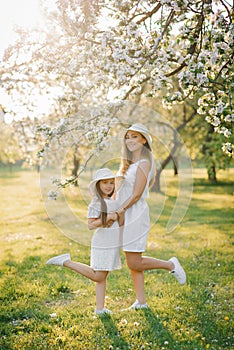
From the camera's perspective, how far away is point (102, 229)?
5.50 metres

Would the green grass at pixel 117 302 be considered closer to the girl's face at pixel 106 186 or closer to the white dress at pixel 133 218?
the white dress at pixel 133 218

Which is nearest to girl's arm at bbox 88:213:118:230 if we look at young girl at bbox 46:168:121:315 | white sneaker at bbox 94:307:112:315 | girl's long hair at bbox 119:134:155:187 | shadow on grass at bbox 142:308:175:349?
young girl at bbox 46:168:121:315

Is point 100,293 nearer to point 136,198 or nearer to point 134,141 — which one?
point 136,198

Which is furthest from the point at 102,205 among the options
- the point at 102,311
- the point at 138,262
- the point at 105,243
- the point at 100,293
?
the point at 102,311

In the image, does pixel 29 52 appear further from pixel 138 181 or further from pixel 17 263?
pixel 138 181

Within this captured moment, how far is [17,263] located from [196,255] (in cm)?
368

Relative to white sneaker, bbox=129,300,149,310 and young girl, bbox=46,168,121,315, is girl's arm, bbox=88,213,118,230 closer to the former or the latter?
young girl, bbox=46,168,121,315

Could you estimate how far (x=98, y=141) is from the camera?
20.3 ft

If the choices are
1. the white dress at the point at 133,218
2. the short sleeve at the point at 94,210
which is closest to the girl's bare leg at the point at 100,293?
the white dress at the point at 133,218

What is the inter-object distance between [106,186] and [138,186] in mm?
400

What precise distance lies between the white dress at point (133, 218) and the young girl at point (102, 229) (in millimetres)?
119

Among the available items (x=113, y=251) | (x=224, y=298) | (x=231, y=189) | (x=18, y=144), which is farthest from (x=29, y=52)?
(x=231, y=189)

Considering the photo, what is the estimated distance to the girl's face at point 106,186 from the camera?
5.51 m

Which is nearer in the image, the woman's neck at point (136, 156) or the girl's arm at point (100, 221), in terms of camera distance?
the girl's arm at point (100, 221)
